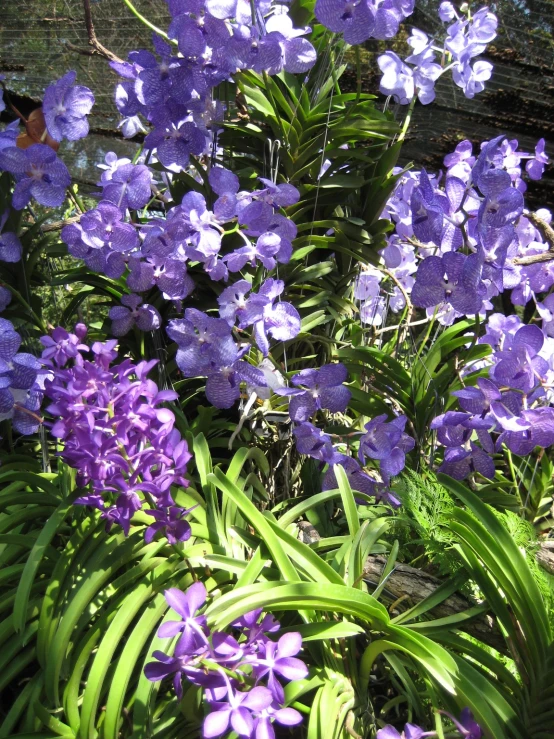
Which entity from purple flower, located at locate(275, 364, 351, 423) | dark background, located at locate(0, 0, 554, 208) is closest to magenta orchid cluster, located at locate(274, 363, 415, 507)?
purple flower, located at locate(275, 364, 351, 423)

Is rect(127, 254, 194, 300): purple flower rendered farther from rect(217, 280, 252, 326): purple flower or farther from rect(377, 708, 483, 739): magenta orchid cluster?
rect(377, 708, 483, 739): magenta orchid cluster

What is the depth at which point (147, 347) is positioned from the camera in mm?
1583

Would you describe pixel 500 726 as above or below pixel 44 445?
above

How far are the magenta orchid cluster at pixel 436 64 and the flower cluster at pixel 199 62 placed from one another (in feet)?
0.95

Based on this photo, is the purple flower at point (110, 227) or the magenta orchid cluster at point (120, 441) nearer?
the magenta orchid cluster at point (120, 441)

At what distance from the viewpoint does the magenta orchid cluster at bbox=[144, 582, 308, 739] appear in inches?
30.0

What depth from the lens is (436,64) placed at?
1.52m

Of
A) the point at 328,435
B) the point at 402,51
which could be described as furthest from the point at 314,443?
→ the point at 402,51

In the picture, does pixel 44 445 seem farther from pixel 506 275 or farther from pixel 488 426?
pixel 506 275

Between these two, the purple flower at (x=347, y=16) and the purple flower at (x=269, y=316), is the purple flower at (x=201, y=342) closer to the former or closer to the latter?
the purple flower at (x=269, y=316)

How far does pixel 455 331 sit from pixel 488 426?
50 cm

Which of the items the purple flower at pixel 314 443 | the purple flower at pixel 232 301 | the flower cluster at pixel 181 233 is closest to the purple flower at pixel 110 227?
the flower cluster at pixel 181 233

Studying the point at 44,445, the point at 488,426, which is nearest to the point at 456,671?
the point at 488,426

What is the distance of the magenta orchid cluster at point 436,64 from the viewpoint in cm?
150
